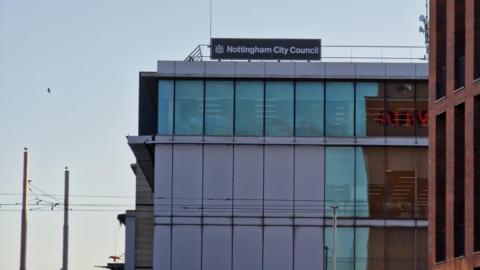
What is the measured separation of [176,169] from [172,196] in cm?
139

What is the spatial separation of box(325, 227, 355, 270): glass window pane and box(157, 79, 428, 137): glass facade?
16.2 ft

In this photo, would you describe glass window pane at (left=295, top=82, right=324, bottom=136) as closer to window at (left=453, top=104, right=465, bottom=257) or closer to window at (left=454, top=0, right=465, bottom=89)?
window at (left=454, top=0, right=465, bottom=89)

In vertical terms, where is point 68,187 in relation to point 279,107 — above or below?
below

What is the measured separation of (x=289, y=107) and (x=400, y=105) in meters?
5.66

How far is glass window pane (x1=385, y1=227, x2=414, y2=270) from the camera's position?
71812 mm

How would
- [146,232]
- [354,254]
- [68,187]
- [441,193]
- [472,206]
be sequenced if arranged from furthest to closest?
[146,232], [354,254], [68,187], [441,193], [472,206]

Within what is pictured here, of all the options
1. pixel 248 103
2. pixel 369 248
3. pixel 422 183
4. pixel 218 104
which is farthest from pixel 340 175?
pixel 218 104

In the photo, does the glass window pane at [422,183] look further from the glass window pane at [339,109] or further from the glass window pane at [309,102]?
the glass window pane at [309,102]

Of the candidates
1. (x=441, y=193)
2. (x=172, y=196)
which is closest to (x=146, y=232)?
(x=172, y=196)

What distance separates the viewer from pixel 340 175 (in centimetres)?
7250

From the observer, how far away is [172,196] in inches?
2844

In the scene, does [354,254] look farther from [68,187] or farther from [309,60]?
[68,187]

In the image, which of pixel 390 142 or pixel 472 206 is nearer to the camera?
pixel 472 206

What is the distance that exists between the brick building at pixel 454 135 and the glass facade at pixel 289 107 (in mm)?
22086
